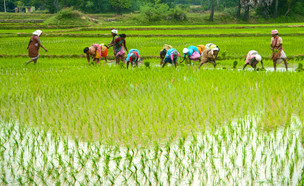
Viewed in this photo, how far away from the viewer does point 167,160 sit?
9.73 ft

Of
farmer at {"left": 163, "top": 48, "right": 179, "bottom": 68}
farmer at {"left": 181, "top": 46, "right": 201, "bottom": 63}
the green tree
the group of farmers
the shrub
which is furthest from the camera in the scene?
the green tree

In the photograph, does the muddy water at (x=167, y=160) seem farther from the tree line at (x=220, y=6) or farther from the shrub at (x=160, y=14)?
the shrub at (x=160, y=14)

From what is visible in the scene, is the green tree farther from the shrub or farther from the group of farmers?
the group of farmers

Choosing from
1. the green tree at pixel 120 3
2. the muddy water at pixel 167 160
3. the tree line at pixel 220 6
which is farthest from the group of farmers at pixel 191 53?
the green tree at pixel 120 3

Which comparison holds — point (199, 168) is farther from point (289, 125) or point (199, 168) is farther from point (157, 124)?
point (289, 125)

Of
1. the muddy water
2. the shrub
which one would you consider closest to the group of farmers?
the muddy water

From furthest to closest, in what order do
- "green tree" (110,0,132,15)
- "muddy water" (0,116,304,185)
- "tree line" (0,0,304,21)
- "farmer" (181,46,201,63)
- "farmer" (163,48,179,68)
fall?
"green tree" (110,0,132,15) < "tree line" (0,0,304,21) < "farmer" (181,46,201,63) < "farmer" (163,48,179,68) < "muddy water" (0,116,304,185)

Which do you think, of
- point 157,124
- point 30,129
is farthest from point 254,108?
point 30,129

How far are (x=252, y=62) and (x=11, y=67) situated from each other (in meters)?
6.13

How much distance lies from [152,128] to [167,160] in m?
0.88

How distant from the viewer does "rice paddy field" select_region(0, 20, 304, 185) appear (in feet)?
9.00

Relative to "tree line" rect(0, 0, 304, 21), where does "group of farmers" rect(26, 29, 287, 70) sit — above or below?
below

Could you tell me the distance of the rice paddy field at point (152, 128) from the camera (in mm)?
2744

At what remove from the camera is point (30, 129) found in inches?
153
